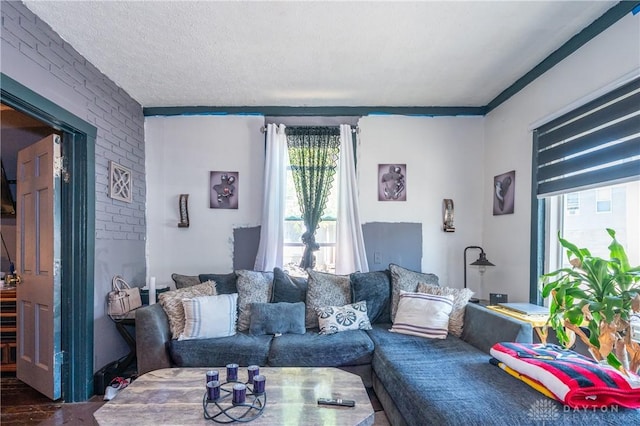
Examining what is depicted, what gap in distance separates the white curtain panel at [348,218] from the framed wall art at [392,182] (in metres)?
0.30

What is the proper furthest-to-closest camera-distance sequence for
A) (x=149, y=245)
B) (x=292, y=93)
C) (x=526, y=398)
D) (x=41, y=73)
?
(x=149, y=245), (x=292, y=93), (x=41, y=73), (x=526, y=398)

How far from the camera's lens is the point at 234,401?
5.16 feet

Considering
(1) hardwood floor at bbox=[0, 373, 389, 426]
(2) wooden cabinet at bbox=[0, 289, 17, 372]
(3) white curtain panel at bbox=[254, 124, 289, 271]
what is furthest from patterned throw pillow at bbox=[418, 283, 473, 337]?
(2) wooden cabinet at bbox=[0, 289, 17, 372]

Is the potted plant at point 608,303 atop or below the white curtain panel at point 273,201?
below

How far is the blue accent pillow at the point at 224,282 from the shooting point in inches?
120

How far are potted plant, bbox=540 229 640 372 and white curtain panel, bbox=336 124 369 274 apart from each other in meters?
1.84

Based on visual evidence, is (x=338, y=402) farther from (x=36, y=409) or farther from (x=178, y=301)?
(x=36, y=409)

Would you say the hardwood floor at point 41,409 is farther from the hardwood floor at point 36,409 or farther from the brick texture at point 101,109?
the brick texture at point 101,109

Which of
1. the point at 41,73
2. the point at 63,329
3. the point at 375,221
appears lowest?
the point at 63,329

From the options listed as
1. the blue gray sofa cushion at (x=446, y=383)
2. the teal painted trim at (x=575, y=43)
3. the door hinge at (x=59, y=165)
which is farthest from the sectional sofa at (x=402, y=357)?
the teal painted trim at (x=575, y=43)

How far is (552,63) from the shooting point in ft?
8.42

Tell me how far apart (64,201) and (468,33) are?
3213mm

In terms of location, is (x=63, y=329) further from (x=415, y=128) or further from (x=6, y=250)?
(x=415, y=128)

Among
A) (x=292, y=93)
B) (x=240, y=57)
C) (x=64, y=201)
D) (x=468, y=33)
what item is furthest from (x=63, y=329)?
(x=468, y=33)
